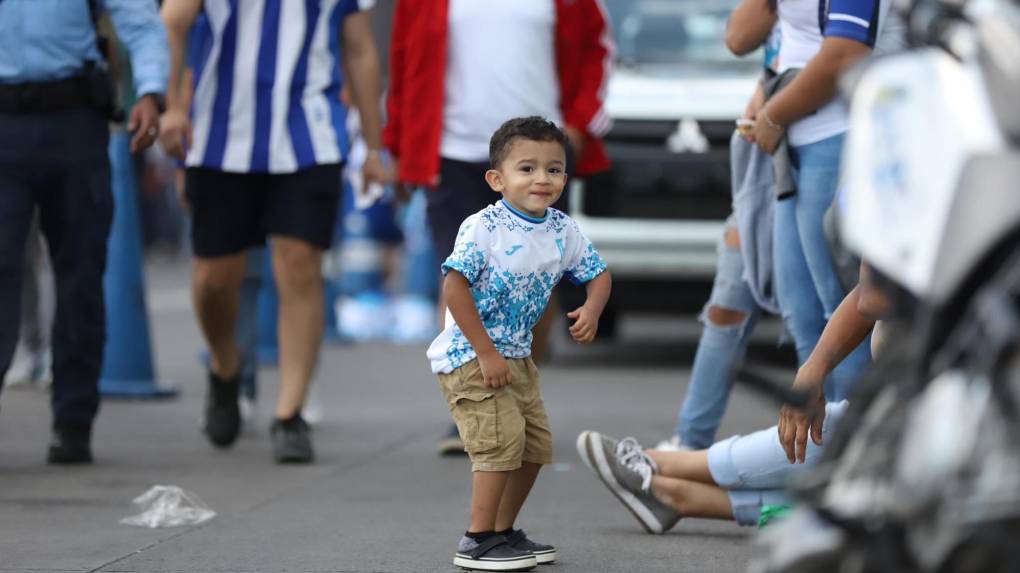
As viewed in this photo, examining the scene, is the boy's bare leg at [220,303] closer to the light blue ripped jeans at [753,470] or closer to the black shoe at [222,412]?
the black shoe at [222,412]

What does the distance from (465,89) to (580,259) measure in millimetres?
Answer: 2432

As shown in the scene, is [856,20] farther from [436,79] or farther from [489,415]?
[436,79]

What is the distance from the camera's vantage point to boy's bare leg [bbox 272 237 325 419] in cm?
659

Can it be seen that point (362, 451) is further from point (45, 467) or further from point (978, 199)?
point (978, 199)

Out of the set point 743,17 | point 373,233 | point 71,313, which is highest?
point 743,17

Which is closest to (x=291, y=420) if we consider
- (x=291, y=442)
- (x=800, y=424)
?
(x=291, y=442)

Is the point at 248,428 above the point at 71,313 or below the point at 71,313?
below

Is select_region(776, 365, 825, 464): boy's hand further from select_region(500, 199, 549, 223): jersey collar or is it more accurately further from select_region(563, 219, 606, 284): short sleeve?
select_region(500, 199, 549, 223): jersey collar

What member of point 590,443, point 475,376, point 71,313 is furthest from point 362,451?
point 475,376

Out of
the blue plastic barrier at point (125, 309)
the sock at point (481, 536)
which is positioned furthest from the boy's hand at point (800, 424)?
the blue plastic barrier at point (125, 309)

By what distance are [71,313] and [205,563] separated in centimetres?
206

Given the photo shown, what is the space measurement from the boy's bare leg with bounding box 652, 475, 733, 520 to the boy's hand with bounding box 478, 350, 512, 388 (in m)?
0.77

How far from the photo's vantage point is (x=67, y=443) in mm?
6309

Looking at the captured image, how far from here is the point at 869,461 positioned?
2438 millimetres
